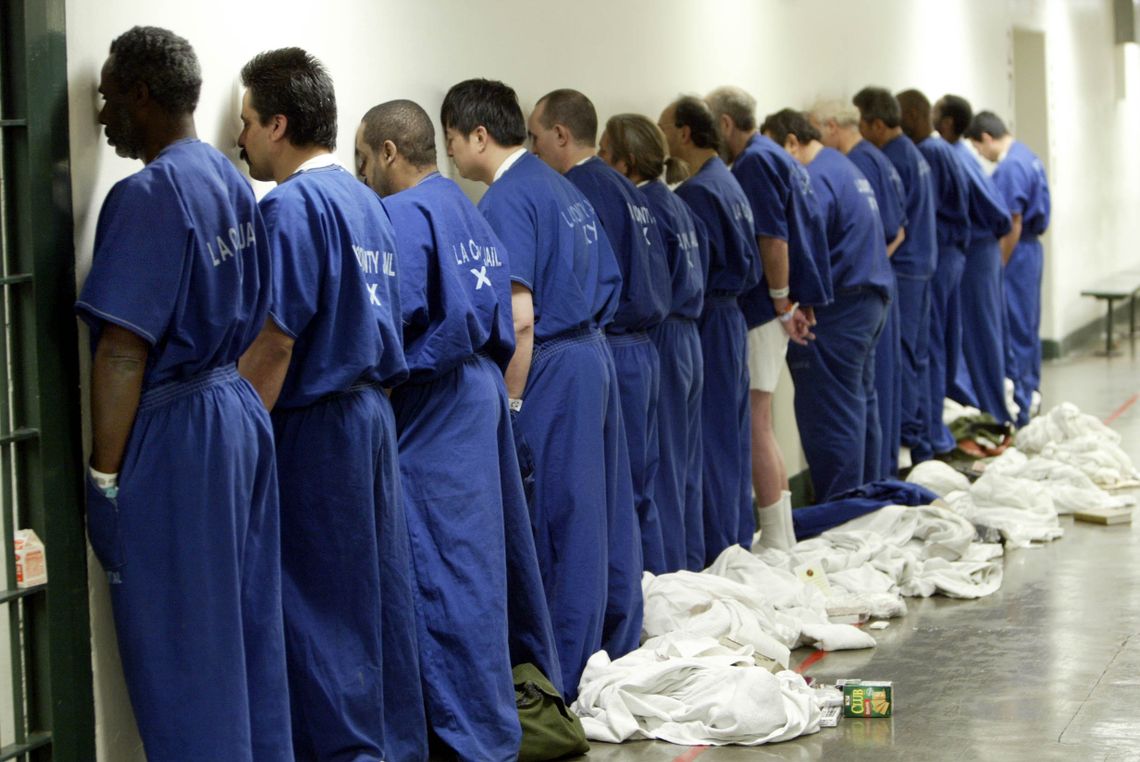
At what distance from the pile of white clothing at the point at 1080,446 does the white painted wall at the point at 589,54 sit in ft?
4.82

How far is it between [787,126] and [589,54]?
1603mm

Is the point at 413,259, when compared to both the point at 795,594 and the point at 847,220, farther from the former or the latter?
the point at 847,220

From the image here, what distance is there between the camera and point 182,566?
306 centimetres

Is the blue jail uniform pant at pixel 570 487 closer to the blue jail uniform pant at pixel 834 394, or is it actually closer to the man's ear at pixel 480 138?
the man's ear at pixel 480 138

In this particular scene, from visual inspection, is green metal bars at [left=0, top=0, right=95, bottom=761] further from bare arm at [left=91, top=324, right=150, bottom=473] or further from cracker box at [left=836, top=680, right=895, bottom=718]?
cracker box at [left=836, top=680, right=895, bottom=718]

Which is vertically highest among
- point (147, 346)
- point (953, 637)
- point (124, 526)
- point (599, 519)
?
point (147, 346)

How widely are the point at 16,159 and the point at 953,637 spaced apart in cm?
342

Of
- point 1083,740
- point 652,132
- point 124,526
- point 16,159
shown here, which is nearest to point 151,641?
point 124,526

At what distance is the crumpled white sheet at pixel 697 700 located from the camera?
13.8ft

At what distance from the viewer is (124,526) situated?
3.05 meters

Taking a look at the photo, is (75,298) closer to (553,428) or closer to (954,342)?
(553,428)

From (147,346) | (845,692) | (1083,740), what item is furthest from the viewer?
(845,692)

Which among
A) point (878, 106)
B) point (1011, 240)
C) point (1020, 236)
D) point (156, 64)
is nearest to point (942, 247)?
point (878, 106)

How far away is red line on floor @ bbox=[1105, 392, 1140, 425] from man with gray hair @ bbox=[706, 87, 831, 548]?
157 inches
